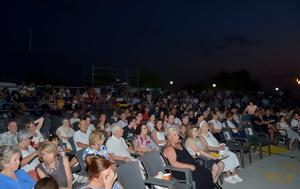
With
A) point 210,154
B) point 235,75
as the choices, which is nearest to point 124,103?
point 210,154

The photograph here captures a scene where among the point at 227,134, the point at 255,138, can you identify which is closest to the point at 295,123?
the point at 255,138

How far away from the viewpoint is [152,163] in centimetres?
482

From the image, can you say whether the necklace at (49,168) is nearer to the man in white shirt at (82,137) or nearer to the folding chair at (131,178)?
the folding chair at (131,178)

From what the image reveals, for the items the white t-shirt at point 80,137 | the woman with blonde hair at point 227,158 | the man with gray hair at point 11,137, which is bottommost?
the woman with blonde hair at point 227,158

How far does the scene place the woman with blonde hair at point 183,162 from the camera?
15.8 ft

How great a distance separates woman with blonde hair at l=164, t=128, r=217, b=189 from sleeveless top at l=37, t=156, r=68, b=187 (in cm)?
168

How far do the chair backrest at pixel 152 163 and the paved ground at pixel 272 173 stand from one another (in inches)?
71.0

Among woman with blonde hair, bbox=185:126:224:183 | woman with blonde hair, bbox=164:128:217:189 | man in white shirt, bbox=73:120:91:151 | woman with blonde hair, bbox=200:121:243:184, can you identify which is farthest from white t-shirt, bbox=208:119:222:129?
woman with blonde hair, bbox=164:128:217:189

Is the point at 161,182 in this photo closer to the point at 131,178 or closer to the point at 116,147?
the point at 131,178

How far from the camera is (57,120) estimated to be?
962cm

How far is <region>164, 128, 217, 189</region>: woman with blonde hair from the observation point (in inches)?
190

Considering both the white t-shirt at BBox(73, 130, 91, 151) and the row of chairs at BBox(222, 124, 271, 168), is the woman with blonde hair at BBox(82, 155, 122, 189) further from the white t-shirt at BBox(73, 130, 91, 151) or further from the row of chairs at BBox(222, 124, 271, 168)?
the row of chairs at BBox(222, 124, 271, 168)

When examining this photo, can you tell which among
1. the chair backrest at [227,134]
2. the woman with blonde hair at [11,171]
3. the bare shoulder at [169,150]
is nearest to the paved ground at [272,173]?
the chair backrest at [227,134]

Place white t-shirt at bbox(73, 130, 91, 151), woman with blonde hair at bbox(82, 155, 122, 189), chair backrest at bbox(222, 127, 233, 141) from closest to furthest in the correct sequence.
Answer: woman with blonde hair at bbox(82, 155, 122, 189) < white t-shirt at bbox(73, 130, 91, 151) < chair backrest at bbox(222, 127, 233, 141)
